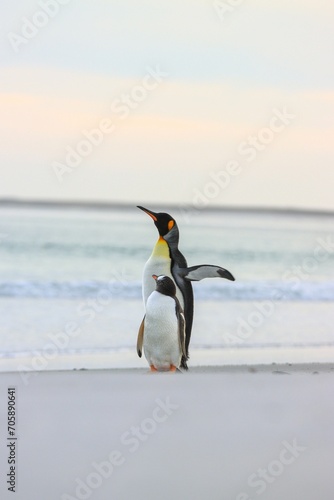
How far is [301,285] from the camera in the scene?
334 inches

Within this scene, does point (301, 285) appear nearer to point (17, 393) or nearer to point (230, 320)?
point (230, 320)

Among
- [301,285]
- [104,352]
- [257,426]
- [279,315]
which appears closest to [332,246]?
[301,285]

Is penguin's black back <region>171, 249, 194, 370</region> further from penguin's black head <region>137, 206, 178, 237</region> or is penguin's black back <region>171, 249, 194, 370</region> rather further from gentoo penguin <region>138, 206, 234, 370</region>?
penguin's black head <region>137, 206, 178, 237</region>

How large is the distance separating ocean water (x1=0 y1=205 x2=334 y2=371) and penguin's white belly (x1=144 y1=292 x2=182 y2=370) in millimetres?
471

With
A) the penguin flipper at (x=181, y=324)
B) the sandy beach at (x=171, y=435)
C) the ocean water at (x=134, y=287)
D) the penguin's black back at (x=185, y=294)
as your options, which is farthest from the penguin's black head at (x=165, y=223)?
the ocean water at (x=134, y=287)

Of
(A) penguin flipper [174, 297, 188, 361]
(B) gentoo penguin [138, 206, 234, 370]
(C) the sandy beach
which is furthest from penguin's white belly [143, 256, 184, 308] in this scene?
(C) the sandy beach

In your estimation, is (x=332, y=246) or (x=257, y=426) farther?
(x=332, y=246)

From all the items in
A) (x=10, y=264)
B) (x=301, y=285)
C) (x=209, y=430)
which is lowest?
(x=10, y=264)

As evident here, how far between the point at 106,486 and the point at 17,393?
98 cm

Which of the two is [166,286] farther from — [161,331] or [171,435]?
[171,435]

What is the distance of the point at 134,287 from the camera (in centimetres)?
748

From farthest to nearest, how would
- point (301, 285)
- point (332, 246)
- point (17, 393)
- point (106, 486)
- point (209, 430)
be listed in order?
point (332, 246) < point (301, 285) < point (17, 393) < point (209, 430) < point (106, 486)

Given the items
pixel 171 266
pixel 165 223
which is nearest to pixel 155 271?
pixel 171 266

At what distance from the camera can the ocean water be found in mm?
→ 5121
